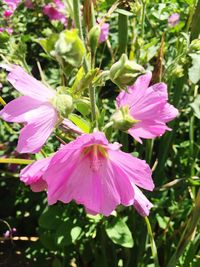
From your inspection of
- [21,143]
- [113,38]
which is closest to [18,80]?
[21,143]

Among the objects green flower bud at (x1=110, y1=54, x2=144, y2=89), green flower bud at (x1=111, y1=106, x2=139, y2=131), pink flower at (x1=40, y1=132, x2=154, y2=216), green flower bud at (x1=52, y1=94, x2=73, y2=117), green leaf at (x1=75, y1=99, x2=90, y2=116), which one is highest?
green flower bud at (x1=110, y1=54, x2=144, y2=89)

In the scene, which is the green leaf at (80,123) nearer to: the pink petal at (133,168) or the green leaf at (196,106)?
the pink petal at (133,168)

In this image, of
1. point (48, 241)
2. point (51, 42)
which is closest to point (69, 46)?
point (51, 42)

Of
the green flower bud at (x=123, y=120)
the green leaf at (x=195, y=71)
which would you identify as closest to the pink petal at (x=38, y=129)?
the green flower bud at (x=123, y=120)

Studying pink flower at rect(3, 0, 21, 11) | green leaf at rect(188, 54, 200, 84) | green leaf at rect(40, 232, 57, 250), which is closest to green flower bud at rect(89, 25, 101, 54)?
green leaf at rect(188, 54, 200, 84)

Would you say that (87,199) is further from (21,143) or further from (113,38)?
(113,38)

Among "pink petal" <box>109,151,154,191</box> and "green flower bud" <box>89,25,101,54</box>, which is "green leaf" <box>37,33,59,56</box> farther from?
"pink petal" <box>109,151,154,191</box>
